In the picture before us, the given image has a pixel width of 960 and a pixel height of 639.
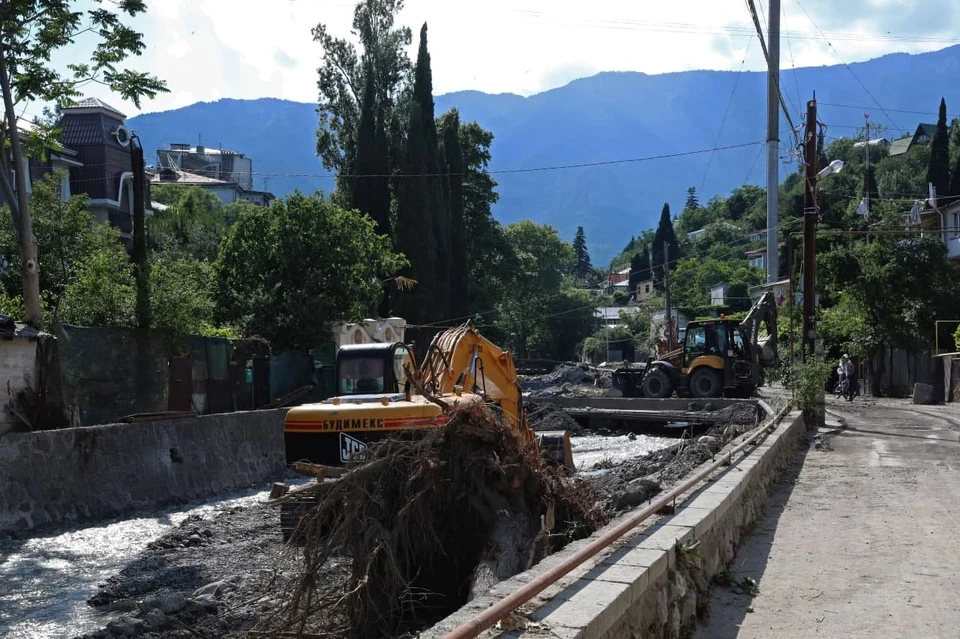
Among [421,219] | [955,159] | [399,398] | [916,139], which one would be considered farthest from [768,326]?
[916,139]

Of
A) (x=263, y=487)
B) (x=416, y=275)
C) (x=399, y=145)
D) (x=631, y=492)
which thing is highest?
(x=399, y=145)

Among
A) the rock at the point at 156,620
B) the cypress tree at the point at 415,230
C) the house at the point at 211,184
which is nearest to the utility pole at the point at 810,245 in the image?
the rock at the point at 156,620

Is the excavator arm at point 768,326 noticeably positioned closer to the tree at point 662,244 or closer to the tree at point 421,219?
the tree at point 421,219

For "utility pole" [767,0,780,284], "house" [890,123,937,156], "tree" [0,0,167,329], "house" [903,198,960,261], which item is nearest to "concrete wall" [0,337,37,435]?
"tree" [0,0,167,329]

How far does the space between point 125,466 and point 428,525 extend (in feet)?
30.0

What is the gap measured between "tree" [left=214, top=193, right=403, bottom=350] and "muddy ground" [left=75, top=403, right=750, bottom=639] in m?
13.6

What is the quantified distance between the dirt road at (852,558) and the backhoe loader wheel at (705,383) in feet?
45.1

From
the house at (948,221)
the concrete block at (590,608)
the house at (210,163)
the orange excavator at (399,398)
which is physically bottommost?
the concrete block at (590,608)

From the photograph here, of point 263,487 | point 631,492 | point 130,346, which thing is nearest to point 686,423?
point 263,487

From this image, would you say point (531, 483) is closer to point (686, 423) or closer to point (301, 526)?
point (301, 526)

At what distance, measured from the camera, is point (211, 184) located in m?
80.2

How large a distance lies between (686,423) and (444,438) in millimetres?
21730

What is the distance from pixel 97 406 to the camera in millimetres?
16922

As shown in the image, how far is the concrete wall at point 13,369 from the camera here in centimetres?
1438
